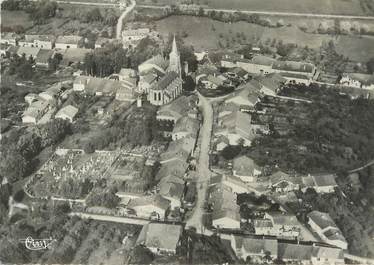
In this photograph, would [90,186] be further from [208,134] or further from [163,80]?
[163,80]

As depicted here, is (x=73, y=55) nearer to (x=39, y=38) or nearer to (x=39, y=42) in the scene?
(x=39, y=42)

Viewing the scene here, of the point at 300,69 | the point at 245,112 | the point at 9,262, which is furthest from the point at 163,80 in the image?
the point at 9,262

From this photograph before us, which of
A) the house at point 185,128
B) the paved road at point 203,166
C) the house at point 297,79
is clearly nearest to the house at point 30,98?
the house at point 185,128

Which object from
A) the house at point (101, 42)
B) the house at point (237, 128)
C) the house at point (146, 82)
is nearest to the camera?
the house at point (237, 128)

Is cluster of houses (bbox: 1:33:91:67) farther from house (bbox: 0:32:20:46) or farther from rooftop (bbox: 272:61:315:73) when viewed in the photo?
rooftop (bbox: 272:61:315:73)

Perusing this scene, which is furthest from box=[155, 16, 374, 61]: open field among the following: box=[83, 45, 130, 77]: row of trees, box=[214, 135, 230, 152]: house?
box=[214, 135, 230, 152]: house

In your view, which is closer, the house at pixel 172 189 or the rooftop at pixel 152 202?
the rooftop at pixel 152 202

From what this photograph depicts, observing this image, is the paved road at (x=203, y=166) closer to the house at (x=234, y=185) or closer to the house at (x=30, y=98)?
the house at (x=234, y=185)
